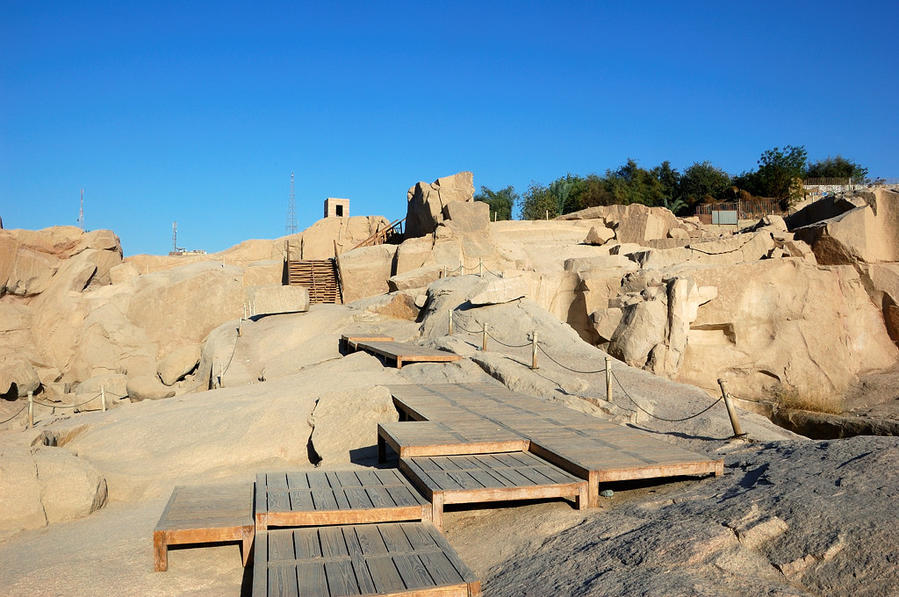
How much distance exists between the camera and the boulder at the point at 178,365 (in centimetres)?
1936

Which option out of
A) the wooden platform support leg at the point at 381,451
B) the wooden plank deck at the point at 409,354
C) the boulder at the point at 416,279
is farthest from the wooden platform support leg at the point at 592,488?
the boulder at the point at 416,279

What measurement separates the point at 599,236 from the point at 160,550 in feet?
78.0

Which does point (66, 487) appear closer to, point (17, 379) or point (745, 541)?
point (745, 541)

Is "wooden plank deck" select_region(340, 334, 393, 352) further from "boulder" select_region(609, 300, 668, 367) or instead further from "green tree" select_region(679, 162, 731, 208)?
"green tree" select_region(679, 162, 731, 208)

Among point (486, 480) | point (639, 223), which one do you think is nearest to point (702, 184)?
point (639, 223)

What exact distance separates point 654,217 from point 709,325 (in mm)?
12034

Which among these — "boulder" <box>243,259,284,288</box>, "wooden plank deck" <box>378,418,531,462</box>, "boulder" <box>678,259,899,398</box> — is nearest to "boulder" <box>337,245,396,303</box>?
"boulder" <box>243,259,284,288</box>

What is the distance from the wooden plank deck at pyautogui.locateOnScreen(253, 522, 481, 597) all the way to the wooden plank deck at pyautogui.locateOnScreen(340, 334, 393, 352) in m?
9.75

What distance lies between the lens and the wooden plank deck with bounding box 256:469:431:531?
484cm

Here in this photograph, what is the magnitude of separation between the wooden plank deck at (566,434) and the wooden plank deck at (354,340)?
4.97 metres

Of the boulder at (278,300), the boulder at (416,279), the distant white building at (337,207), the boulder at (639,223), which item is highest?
the distant white building at (337,207)

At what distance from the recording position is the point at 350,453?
8.21 metres

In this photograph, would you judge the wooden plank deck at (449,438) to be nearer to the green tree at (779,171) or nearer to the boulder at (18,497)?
the boulder at (18,497)

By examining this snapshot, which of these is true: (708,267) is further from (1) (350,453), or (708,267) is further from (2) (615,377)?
(1) (350,453)
